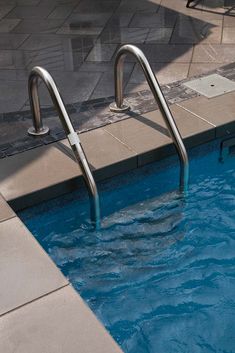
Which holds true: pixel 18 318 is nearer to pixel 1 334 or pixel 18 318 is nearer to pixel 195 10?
pixel 1 334

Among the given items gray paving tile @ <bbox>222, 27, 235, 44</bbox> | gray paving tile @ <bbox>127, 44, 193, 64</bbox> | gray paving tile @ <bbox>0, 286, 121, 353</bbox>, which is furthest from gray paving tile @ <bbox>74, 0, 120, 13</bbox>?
gray paving tile @ <bbox>0, 286, 121, 353</bbox>

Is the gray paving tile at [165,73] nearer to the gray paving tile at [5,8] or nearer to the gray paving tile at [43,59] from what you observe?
the gray paving tile at [43,59]

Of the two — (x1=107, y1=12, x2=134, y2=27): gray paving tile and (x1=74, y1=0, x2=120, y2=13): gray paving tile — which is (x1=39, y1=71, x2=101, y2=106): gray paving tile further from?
(x1=74, y1=0, x2=120, y2=13): gray paving tile

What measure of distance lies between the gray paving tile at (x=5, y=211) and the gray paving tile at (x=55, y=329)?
0.88 m

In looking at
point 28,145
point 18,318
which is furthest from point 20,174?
point 18,318

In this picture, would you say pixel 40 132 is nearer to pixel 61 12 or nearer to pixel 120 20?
pixel 120 20

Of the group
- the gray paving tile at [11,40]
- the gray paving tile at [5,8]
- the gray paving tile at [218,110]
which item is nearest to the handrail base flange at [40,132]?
the gray paving tile at [218,110]

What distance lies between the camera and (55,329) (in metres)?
2.57

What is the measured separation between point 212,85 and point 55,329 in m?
3.56

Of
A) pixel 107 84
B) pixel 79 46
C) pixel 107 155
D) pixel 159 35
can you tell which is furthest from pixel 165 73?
pixel 107 155

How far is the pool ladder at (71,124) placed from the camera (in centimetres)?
377

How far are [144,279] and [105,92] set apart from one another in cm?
266

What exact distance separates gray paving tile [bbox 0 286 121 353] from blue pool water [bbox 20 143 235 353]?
1.99ft

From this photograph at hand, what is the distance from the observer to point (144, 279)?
3533mm
